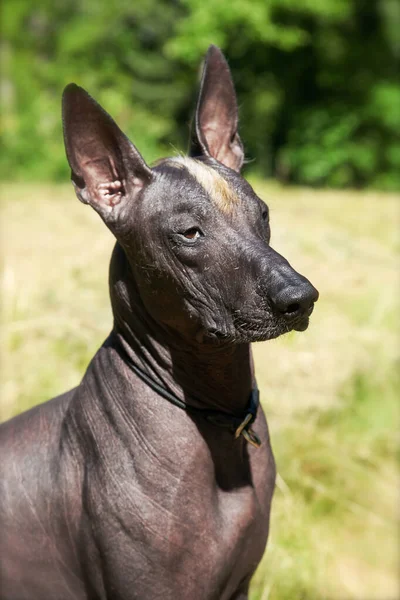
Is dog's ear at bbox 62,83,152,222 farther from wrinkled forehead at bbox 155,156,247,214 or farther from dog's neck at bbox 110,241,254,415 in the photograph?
dog's neck at bbox 110,241,254,415

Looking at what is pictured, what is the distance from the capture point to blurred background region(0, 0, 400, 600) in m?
4.86

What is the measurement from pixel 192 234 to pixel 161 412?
58 cm

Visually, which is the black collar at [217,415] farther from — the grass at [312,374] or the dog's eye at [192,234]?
the dog's eye at [192,234]

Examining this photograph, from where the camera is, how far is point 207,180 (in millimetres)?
2414

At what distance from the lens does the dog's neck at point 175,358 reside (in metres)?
2.50

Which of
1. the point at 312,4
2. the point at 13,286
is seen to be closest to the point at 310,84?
the point at 312,4

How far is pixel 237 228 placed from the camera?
2.36 metres

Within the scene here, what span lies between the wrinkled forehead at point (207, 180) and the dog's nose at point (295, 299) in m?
0.37

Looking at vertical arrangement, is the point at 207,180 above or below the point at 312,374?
above

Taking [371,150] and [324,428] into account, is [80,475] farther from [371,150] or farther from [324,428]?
[371,150]

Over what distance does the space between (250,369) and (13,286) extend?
15.1 feet

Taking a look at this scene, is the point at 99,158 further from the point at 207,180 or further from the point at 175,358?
the point at 175,358

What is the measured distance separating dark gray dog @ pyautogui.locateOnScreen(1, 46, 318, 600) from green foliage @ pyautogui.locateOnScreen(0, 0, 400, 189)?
13.7 meters

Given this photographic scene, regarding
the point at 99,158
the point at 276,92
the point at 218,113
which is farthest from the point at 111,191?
the point at 276,92
